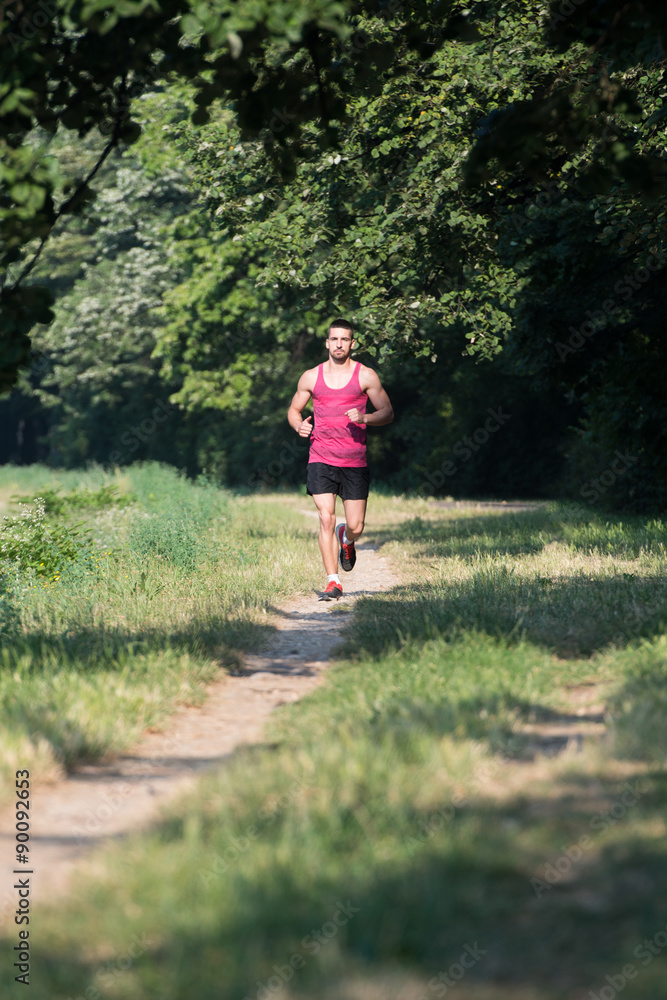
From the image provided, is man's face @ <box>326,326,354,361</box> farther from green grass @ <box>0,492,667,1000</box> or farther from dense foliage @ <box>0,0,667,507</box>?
green grass @ <box>0,492,667,1000</box>

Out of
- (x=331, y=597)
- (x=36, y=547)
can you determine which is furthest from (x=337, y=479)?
(x=36, y=547)

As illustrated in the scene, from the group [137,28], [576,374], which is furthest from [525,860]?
[576,374]

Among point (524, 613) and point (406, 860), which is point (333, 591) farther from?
point (406, 860)

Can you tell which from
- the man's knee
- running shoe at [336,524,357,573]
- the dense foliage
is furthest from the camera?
running shoe at [336,524,357,573]

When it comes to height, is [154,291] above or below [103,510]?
above

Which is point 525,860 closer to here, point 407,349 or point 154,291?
point 407,349

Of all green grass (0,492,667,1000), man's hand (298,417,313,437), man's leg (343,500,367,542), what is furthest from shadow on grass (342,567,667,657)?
man's hand (298,417,313,437)

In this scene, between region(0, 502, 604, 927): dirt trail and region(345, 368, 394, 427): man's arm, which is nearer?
region(0, 502, 604, 927): dirt trail

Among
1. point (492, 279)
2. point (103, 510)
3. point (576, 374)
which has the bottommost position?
point (103, 510)

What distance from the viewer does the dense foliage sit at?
5.26 metres

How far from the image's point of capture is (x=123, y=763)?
473cm

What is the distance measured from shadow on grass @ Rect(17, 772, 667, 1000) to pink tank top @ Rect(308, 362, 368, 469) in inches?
223

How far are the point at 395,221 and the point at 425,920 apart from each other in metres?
10.7

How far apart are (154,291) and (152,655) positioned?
91.8 feet
